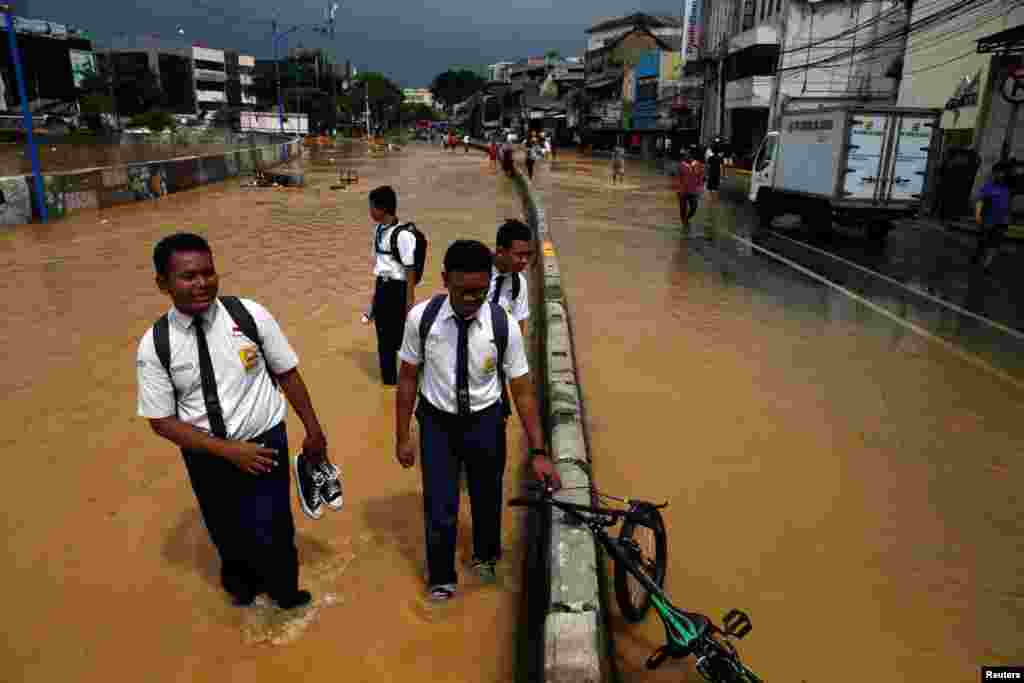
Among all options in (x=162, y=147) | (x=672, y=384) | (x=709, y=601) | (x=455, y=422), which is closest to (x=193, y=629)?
(x=455, y=422)

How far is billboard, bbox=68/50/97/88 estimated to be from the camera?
7469cm

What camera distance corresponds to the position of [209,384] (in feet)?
8.57

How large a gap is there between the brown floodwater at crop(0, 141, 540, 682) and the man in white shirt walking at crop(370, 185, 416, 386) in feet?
2.39

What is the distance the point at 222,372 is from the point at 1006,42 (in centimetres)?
1756

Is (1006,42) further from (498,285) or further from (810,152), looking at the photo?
(498,285)

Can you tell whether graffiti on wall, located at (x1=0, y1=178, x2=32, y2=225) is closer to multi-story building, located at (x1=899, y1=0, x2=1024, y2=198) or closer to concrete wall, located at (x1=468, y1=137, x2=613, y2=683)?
concrete wall, located at (x1=468, y1=137, x2=613, y2=683)

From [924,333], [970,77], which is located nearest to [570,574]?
[924,333]

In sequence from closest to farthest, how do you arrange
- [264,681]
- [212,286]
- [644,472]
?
[212,286] → [264,681] → [644,472]

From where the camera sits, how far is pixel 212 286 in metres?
2.51

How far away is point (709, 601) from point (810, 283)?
834 cm

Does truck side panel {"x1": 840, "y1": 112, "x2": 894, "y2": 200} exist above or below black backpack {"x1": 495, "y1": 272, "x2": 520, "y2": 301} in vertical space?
above

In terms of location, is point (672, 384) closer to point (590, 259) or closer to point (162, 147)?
point (590, 259)

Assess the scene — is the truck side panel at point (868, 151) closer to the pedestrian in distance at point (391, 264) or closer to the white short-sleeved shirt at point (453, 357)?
the pedestrian in distance at point (391, 264)

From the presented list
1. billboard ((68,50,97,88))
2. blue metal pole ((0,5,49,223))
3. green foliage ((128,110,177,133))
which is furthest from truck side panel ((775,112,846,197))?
billboard ((68,50,97,88))
